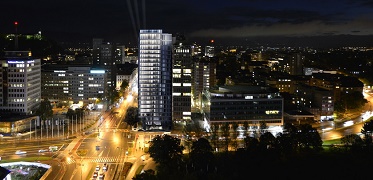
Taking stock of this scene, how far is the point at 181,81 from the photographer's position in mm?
34250

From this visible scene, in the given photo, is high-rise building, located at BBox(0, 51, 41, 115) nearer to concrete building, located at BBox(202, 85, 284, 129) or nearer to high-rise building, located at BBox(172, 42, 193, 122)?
high-rise building, located at BBox(172, 42, 193, 122)

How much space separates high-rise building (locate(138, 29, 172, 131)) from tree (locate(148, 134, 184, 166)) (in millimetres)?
9309

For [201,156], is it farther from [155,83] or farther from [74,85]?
[74,85]

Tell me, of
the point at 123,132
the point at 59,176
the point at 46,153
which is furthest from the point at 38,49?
the point at 59,176

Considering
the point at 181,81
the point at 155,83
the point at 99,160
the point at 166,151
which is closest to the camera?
the point at 166,151

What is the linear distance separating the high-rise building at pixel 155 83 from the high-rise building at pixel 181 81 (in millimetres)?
591

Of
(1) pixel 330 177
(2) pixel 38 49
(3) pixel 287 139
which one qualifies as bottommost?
(1) pixel 330 177

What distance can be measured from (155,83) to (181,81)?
220 centimetres

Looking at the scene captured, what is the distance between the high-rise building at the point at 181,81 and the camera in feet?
112

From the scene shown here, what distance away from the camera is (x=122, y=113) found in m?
41.7

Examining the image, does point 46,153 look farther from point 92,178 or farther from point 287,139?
point 287,139

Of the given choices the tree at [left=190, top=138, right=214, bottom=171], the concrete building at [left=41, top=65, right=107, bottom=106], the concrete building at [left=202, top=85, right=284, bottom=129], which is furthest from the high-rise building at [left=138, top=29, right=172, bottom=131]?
the concrete building at [left=41, top=65, right=107, bottom=106]

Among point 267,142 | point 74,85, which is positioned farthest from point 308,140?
point 74,85

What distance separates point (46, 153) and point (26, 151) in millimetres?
1477
